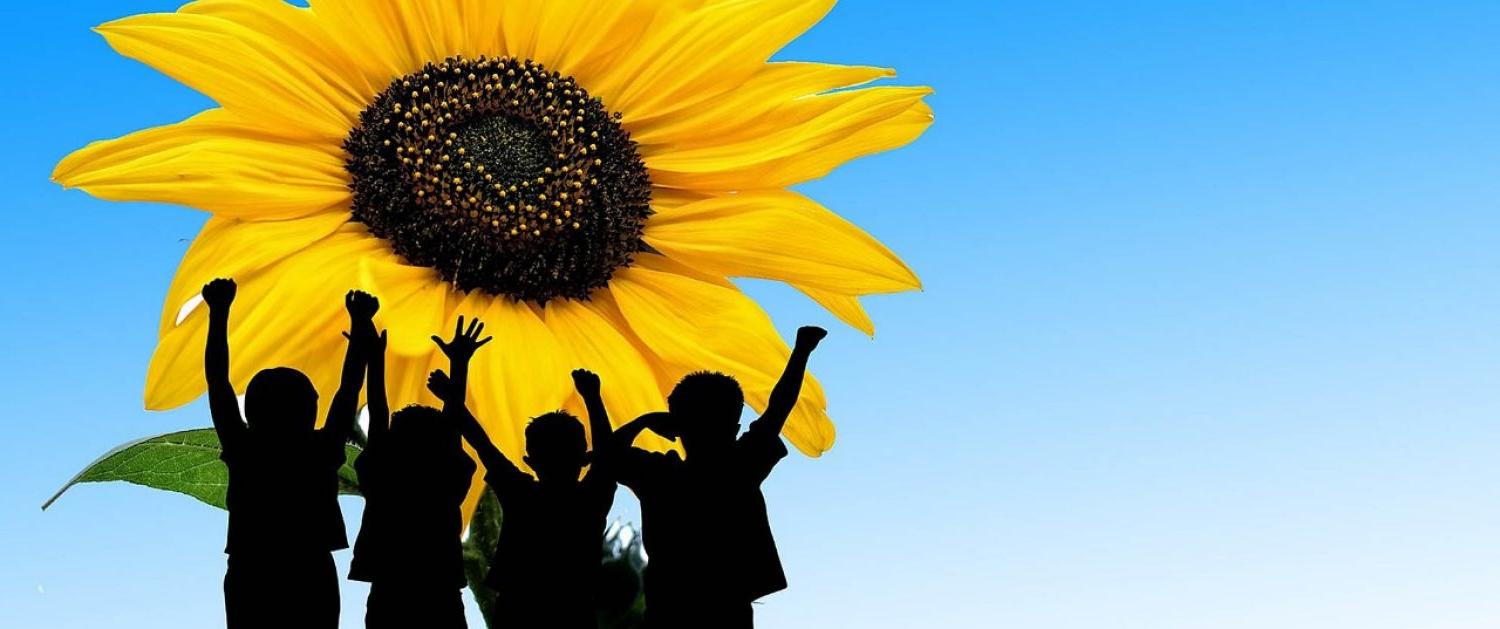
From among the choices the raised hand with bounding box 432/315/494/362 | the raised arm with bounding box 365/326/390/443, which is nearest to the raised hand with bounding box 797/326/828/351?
the raised hand with bounding box 432/315/494/362

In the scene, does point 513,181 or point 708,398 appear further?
point 513,181

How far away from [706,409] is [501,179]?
1.86ft

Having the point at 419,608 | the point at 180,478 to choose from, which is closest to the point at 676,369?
the point at 419,608

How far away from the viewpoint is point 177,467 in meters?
2.61

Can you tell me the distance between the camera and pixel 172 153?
2.55 m

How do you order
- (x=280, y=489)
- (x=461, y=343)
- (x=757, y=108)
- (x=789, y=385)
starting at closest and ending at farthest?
(x=280, y=489) → (x=461, y=343) → (x=789, y=385) → (x=757, y=108)

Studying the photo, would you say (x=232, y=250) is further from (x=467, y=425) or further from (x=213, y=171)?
(x=467, y=425)

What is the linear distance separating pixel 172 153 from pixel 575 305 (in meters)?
0.66

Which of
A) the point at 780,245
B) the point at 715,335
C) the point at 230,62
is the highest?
the point at 230,62

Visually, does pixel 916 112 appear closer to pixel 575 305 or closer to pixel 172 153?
pixel 575 305

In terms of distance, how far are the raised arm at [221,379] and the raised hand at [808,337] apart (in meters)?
0.83

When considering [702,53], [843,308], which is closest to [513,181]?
[702,53]

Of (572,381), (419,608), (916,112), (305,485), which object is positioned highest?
(916,112)

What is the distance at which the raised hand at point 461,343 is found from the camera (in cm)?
243
